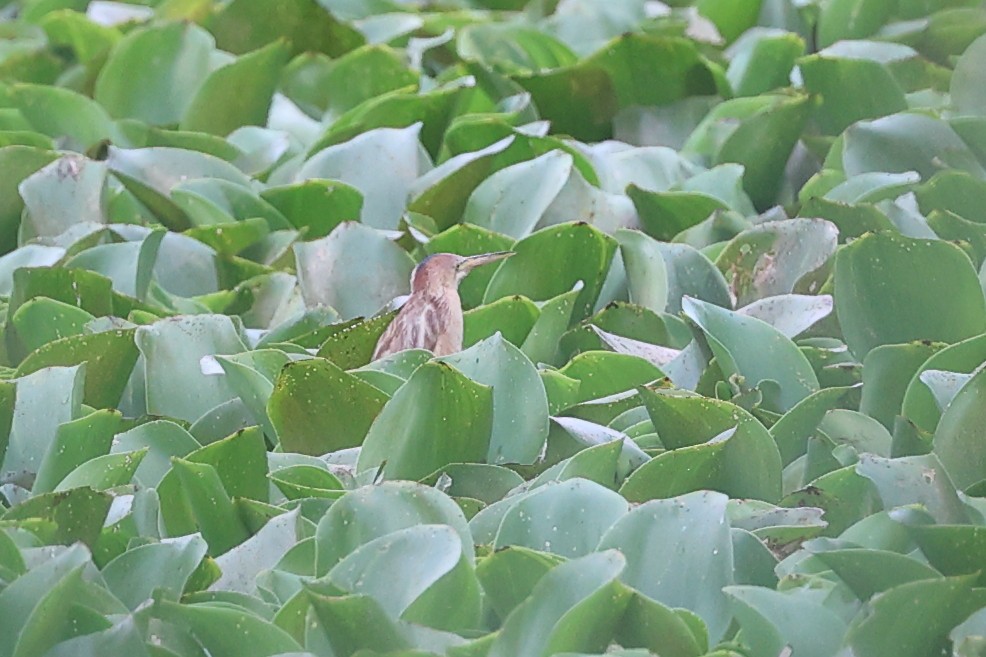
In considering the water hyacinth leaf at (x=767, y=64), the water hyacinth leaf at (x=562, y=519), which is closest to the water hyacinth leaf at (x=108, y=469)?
the water hyacinth leaf at (x=562, y=519)

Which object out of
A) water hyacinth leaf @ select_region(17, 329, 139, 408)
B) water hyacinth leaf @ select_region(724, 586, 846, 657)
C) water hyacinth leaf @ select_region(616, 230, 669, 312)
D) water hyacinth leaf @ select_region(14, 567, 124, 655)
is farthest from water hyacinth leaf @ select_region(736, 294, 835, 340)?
water hyacinth leaf @ select_region(14, 567, 124, 655)

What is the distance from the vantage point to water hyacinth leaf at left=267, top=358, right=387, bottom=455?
6.55 feet

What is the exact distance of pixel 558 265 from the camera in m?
2.52

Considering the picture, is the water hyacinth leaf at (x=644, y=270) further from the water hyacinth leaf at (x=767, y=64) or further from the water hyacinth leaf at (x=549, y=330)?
the water hyacinth leaf at (x=767, y=64)

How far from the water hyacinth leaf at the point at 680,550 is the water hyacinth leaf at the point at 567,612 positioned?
0.12m

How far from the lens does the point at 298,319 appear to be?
237 centimetres

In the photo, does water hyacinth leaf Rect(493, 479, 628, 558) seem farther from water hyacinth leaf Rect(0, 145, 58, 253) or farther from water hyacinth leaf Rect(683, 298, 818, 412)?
water hyacinth leaf Rect(0, 145, 58, 253)

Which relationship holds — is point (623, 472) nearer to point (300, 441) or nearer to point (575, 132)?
point (300, 441)

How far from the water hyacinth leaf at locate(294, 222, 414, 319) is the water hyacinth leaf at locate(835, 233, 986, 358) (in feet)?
2.53

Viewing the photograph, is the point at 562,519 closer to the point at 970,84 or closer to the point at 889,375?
the point at 889,375

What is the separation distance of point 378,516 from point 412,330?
838mm

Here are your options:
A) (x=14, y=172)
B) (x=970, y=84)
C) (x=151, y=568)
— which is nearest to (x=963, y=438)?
(x=151, y=568)

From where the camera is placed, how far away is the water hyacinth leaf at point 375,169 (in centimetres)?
295

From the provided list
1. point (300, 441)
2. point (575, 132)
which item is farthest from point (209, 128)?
point (300, 441)
